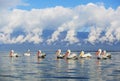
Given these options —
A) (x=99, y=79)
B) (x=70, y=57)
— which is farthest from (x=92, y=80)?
(x=70, y=57)

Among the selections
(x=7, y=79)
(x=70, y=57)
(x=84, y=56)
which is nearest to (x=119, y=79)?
(x=7, y=79)

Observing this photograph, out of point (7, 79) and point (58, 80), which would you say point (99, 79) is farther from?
point (7, 79)

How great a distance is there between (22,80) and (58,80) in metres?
4.01

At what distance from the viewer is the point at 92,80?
43.3 meters

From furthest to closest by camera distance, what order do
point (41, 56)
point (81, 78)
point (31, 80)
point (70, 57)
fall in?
point (41, 56) < point (70, 57) < point (81, 78) < point (31, 80)

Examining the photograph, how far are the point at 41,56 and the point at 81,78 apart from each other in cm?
6410

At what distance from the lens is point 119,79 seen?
44.5 m

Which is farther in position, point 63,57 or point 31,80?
point 63,57

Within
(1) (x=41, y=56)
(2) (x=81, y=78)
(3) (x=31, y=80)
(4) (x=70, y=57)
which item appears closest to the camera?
(3) (x=31, y=80)

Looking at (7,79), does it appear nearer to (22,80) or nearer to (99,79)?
(22,80)

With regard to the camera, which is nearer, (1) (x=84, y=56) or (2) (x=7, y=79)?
(2) (x=7, y=79)

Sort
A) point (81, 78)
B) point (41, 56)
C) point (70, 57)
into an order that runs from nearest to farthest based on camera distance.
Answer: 1. point (81, 78)
2. point (70, 57)
3. point (41, 56)

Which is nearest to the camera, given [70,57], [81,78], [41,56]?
[81,78]

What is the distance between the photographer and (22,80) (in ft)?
141
